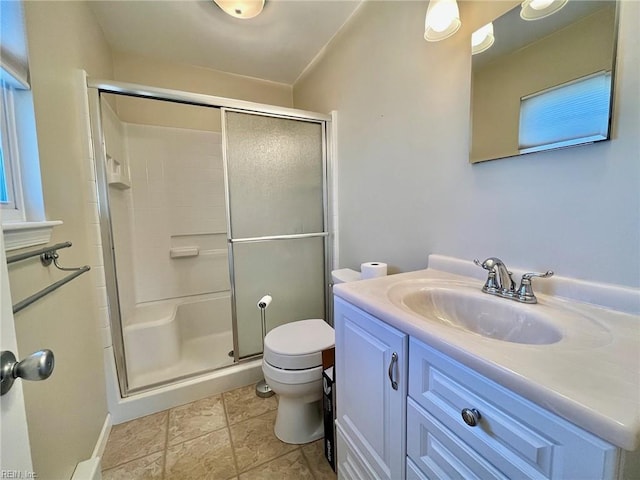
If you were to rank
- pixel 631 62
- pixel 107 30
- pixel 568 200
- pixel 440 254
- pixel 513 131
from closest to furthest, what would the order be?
pixel 631 62, pixel 568 200, pixel 513 131, pixel 440 254, pixel 107 30

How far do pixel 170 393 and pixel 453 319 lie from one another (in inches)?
67.4

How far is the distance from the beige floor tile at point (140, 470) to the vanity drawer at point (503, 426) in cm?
135

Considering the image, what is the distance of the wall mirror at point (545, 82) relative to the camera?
0.73 m

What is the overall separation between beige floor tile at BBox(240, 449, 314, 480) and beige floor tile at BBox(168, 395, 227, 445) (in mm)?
376

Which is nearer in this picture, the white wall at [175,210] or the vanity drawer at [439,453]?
the vanity drawer at [439,453]

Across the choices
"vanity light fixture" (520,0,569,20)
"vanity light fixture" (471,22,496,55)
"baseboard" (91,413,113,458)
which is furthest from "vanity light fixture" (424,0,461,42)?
"baseboard" (91,413,113,458)

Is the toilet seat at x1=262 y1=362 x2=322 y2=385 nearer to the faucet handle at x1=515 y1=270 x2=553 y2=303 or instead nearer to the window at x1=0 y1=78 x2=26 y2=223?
the faucet handle at x1=515 y1=270 x2=553 y2=303

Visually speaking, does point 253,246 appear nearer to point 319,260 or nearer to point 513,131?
point 319,260

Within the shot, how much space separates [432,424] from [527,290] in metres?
0.51

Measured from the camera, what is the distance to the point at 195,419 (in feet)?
5.13

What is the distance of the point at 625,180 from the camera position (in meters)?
0.71

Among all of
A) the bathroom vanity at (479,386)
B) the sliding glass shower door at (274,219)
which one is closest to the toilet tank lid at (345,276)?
the sliding glass shower door at (274,219)

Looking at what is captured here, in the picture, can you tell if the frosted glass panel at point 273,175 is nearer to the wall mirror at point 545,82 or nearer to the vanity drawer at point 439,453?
the wall mirror at point 545,82

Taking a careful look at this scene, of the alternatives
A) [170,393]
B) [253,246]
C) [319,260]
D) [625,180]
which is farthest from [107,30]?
[625,180]
